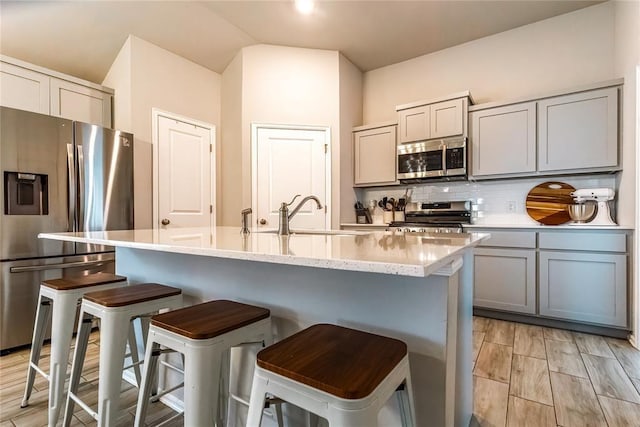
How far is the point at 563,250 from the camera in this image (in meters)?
2.70

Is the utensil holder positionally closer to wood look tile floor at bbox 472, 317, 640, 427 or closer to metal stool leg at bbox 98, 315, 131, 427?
wood look tile floor at bbox 472, 317, 640, 427

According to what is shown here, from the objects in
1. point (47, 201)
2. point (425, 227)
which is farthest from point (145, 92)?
point (425, 227)

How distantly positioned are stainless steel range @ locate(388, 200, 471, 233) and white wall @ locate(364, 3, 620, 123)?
125 cm

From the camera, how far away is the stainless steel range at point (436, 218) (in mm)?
3252

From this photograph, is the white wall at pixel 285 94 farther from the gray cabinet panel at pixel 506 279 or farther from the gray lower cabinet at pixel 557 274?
the gray lower cabinet at pixel 557 274

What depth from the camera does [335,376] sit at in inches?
27.4

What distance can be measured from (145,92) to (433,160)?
3.13 meters

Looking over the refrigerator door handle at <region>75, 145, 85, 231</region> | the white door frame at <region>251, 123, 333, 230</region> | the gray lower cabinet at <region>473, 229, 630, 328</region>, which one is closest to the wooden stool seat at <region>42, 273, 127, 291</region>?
the refrigerator door handle at <region>75, 145, 85, 231</region>

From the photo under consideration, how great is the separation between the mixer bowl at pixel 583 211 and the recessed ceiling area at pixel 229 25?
6.27 ft

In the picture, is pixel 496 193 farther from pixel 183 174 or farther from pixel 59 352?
pixel 59 352

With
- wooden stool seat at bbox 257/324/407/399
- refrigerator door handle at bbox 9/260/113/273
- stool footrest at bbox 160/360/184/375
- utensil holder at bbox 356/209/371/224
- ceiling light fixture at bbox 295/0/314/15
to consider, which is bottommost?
stool footrest at bbox 160/360/184/375

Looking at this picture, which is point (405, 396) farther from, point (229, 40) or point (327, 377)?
point (229, 40)

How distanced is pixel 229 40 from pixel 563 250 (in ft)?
12.9

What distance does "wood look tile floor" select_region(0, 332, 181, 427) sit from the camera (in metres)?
1.55
